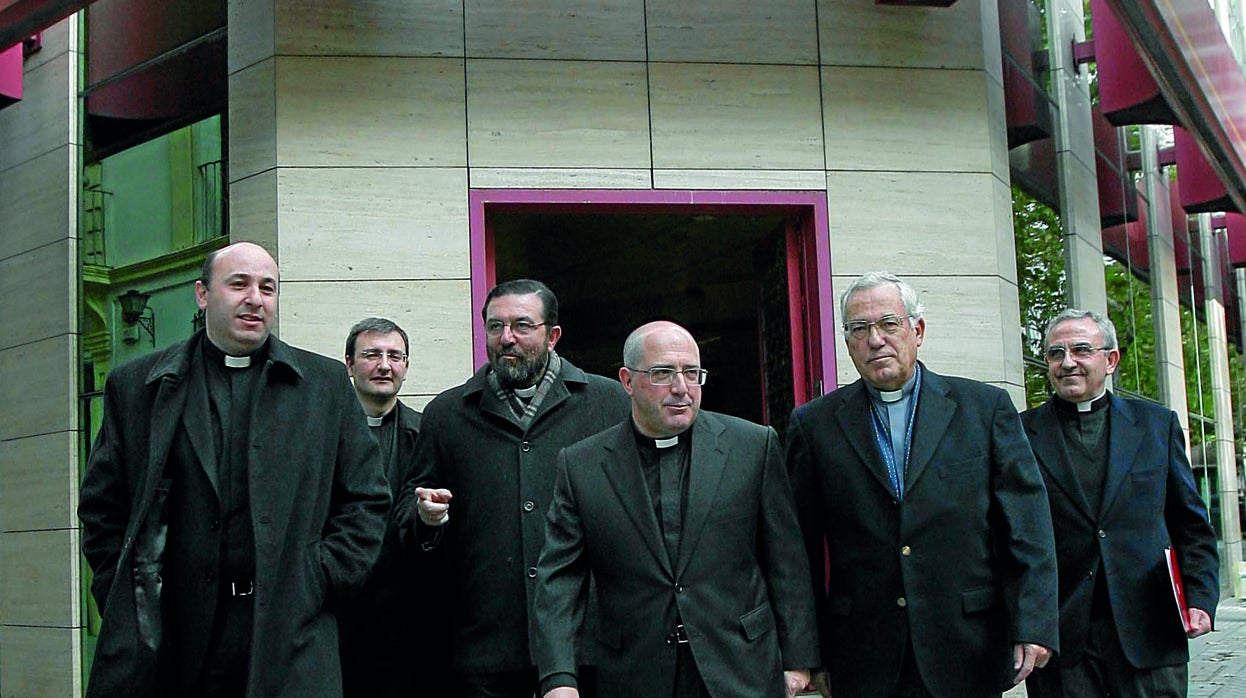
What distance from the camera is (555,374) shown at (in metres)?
5.34

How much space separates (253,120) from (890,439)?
493 cm

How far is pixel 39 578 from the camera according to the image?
10.0 m

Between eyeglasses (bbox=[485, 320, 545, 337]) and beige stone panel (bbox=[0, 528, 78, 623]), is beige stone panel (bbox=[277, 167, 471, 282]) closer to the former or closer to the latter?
eyeglasses (bbox=[485, 320, 545, 337])

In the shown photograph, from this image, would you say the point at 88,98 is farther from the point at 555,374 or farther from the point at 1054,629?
the point at 1054,629

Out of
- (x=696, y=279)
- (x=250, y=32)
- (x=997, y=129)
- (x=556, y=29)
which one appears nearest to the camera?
(x=250, y=32)

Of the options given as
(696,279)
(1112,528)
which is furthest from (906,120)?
(696,279)

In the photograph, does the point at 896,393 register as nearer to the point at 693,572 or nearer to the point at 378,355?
Answer: the point at 693,572

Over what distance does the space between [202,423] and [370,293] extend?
12.3 ft

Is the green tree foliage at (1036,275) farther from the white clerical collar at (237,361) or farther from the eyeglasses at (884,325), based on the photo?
the white clerical collar at (237,361)

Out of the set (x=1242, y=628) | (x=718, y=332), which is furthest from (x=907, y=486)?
(x=1242, y=628)

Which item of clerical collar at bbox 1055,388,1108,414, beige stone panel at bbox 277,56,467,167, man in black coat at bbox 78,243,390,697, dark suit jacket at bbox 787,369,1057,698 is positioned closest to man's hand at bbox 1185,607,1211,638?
clerical collar at bbox 1055,388,1108,414

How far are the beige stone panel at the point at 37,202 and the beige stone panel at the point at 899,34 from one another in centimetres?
560

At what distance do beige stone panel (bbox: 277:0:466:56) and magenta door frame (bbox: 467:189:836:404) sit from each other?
96 cm

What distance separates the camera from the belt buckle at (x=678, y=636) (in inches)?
172
